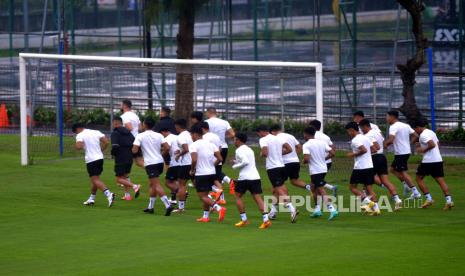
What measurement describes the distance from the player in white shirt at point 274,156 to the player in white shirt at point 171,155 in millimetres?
2072

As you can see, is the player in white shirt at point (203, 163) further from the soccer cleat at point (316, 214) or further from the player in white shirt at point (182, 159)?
the soccer cleat at point (316, 214)

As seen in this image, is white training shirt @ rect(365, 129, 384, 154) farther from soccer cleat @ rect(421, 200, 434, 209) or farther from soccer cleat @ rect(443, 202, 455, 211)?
soccer cleat @ rect(443, 202, 455, 211)

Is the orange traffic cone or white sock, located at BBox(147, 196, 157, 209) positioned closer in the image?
white sock, located at BBox(147, 196, 157, 209)

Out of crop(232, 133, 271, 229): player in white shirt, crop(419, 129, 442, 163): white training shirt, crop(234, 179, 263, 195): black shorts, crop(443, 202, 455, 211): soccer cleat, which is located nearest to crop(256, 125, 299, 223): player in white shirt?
crop(232, 133, 271, 229): player in white shirt

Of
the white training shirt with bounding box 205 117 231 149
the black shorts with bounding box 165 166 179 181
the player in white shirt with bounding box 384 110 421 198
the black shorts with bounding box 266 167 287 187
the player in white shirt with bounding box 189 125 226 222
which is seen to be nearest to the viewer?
the player in white shirt with bounding box 189 125 226 222

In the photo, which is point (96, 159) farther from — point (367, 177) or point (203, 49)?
point (203, 49)

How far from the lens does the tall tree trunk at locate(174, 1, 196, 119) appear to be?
97.9 feet

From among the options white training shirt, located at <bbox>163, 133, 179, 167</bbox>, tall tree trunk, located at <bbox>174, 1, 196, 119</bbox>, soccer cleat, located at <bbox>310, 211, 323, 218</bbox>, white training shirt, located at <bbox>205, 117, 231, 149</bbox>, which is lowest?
soccer cleat, located at <bbox>310, 211, 323, 218</bbox>

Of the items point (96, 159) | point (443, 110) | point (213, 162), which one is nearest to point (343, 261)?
point (213, 162)

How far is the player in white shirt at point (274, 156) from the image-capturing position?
20047 mm

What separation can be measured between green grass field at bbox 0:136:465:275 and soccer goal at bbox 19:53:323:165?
6.45 meters

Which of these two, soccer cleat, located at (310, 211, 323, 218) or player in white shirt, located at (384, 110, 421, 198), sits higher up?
player in white shirt, located at (384, 110, 421, 198)

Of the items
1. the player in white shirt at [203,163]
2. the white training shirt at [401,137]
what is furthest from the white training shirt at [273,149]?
the white training shirt at [401,137]

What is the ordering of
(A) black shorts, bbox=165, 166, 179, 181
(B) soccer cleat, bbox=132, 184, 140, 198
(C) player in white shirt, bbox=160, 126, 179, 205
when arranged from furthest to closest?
1. (B) soccer cleat, bbox=132, 184, 140, 198
2. (A) black shorts, bbox=165, 166, 179, 181
3. (C) player in white shirt, bbox=160, 126, 179, 205
